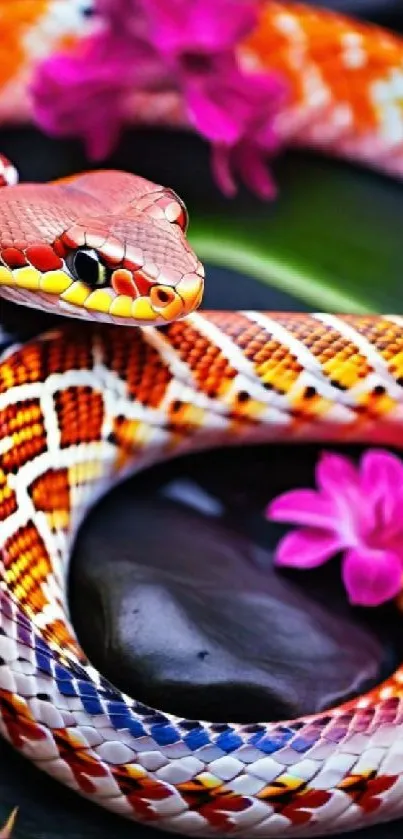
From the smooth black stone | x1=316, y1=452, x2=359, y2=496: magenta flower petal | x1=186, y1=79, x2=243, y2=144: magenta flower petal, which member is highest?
x1=186, y1=79, x2=243, y2=144: magenta flower petal

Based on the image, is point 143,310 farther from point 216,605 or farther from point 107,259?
point 216,605

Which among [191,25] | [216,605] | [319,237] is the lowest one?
[216,605]

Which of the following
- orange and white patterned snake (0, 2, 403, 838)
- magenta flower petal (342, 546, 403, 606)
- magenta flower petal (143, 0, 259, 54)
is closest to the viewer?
orange and white patterned snake (0, 2, 403, 838)

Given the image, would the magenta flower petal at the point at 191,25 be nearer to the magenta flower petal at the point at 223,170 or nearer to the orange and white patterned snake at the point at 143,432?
the magenta flower petal at the point at 223,170

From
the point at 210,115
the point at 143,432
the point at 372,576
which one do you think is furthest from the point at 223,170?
the point at 372,576

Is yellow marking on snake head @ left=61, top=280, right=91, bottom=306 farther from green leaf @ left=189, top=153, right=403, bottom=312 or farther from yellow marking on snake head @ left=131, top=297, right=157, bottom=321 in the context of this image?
green leaf @ left=189, top=153, right=403, bottom=312

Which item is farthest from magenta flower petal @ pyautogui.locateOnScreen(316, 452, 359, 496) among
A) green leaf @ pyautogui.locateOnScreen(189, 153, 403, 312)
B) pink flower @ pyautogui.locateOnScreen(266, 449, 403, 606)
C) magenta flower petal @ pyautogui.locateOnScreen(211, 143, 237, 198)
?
magenta flower petal @ pyautogui.locateOnScreen(211, 143, 237, 198)
